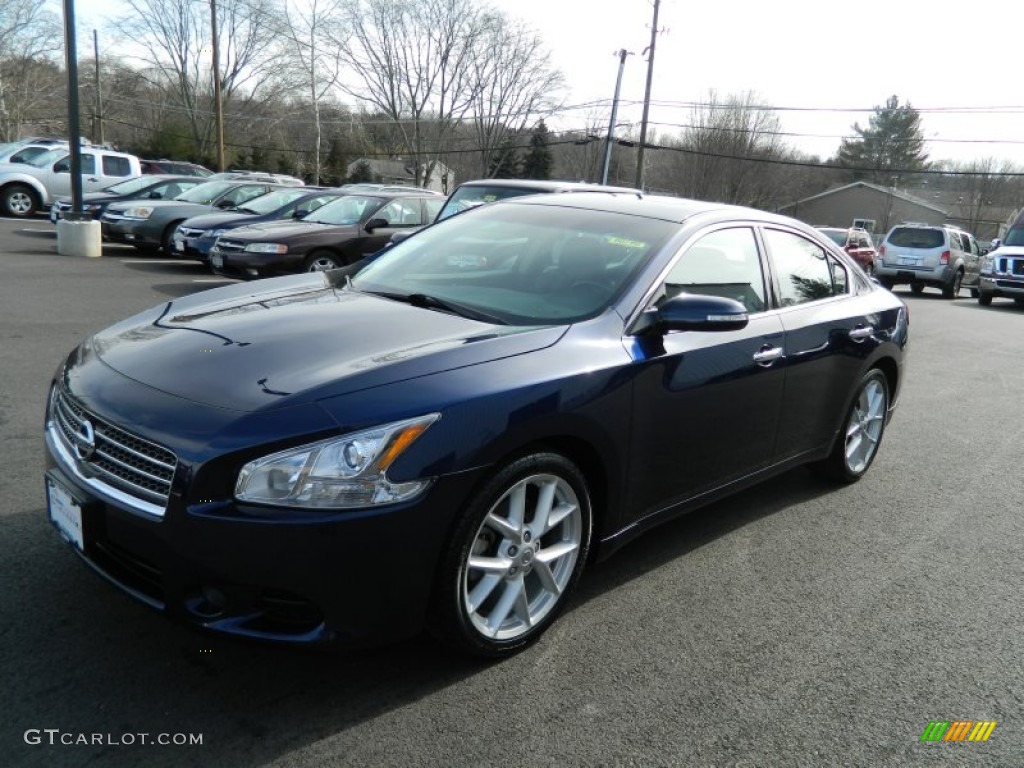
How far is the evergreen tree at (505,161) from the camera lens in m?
56.5

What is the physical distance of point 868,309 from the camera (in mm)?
4738

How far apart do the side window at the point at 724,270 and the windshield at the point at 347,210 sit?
8.67 metres

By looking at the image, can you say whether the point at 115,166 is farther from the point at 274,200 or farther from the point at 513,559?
the point at 513,559

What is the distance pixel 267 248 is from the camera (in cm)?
1096

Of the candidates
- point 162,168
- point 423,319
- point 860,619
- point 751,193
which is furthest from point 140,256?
point 751,193

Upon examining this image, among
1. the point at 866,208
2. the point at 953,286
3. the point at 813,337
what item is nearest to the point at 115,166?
the point at 813,337

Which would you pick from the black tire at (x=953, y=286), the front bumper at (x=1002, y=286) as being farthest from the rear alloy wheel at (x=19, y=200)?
the black tire at (x=953, y=286)

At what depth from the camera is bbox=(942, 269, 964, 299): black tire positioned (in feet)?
71.4

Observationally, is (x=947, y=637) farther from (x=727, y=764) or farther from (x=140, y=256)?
(x=140, y=256)

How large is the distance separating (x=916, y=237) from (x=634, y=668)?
2215 cm

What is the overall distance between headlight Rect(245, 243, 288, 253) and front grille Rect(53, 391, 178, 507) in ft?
28.4

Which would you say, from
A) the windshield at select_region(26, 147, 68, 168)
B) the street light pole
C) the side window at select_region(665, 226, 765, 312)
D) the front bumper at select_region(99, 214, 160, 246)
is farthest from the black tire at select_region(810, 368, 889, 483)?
the windshield at select_region(26, 147, 68, 168)

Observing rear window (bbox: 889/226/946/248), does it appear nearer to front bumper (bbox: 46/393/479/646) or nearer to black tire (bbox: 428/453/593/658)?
black tire (bbox: 428/453/593/658)

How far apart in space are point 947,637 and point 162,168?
31.6 meters
